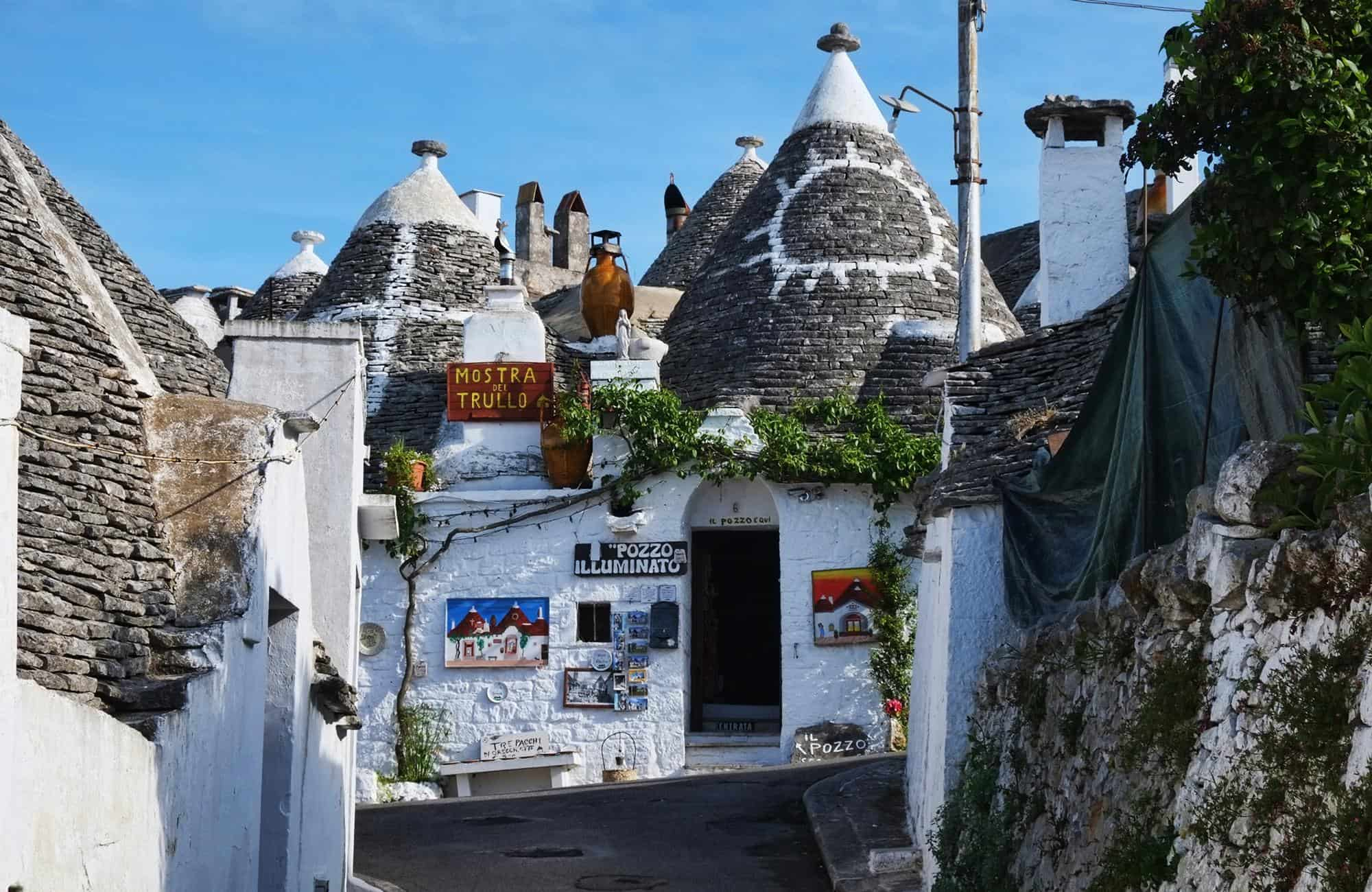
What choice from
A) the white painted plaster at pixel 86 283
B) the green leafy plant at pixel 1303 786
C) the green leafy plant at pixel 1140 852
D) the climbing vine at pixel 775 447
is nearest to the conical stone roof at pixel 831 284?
the climbing vine at pixel 775 447

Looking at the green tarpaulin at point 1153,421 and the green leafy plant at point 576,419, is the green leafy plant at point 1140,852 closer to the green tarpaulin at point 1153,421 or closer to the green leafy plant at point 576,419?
the green tarpaulin at point 1153,421

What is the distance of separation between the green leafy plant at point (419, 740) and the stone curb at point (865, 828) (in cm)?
477

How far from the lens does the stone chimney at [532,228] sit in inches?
1602

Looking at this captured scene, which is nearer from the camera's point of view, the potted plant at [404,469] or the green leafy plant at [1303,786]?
the green leafy plant at [1303,786]

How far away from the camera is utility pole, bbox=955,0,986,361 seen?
55.2ft

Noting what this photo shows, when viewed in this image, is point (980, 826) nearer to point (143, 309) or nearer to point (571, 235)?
point (143, 309)

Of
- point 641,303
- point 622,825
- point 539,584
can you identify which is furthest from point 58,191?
point 641,303


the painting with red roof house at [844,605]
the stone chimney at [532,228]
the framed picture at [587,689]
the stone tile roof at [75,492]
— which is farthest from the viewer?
the stone chimney at [532,228]

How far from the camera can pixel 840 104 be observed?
79.7ft

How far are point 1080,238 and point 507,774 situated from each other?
9.15 metres

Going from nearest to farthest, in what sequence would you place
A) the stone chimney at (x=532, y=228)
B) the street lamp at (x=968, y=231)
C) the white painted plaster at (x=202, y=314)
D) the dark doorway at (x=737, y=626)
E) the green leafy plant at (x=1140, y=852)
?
1. the green leafy plant at (x=1140, y=852)
2. the street lamp at (x=968, y=231)
3. the dark doorway at (x=737, y=626)
4. the white painted plaster at (x=202, y=314)
5. the stone chimney at (x=532, y=228)

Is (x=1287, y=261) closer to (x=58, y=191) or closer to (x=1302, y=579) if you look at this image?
(x=1302, y=579)

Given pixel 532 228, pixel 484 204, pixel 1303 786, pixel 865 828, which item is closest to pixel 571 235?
pixel 532 228

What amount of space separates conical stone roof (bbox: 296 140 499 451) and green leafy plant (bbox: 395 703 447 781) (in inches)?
133
